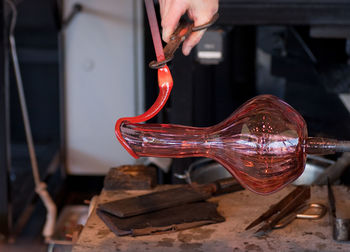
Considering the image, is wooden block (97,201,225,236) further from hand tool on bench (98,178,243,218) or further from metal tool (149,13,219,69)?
metal tool (149,13,219,69)

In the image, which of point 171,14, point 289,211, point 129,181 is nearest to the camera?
point 171,14

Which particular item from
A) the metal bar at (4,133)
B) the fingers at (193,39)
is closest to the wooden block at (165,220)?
the fingers at (193,39)

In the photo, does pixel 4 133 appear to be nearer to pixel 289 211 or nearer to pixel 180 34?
pixel 289 211

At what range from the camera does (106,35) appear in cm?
352

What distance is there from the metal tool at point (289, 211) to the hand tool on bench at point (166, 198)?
16 centimetres

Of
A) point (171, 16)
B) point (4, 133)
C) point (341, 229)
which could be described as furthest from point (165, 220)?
point (4, 133)

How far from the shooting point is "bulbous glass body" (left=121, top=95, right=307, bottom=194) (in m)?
0.91

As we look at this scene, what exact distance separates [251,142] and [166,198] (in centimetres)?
38

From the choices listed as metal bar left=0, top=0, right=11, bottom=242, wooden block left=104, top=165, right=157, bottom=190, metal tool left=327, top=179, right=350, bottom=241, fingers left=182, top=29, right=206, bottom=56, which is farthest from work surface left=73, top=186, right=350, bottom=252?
metal bar left=0, top=0, right=11, bottom=242

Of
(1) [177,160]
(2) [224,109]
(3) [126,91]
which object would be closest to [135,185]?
(1) [177,160]

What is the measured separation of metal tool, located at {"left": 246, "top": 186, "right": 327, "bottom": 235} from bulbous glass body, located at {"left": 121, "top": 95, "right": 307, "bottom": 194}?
0.22 m

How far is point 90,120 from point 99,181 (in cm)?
40

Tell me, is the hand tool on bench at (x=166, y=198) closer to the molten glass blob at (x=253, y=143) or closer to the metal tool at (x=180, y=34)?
the molten glass blob at (x=253, y=143)

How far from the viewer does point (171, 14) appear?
90 centimetres
